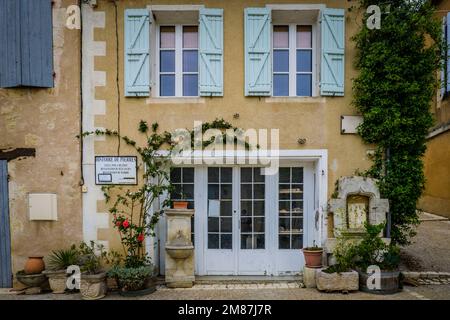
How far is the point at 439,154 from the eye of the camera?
41.7 feet

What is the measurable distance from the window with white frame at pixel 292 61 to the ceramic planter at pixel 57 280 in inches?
188

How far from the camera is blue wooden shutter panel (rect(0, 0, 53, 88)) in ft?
20.2

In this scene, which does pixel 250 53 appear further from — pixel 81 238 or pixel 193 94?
pixel 81 238

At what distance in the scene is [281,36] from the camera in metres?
6.60

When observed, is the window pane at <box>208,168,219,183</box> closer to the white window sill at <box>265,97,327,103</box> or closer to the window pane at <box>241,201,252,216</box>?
the window pane at <box>241,201,252,216</box>

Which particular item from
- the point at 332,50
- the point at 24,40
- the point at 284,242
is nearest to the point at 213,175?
the point at 284,242

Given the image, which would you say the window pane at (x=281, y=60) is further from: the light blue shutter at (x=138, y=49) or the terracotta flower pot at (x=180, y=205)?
the terracotta flower pot at (x=180, y=205)

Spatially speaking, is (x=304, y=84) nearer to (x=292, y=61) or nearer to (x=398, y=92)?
(x=292, y=61)

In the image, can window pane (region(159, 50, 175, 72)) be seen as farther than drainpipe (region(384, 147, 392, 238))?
Yes

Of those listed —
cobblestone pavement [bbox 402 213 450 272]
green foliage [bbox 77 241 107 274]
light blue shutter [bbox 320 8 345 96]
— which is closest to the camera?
green foliage [bbox 77 241 107 274]

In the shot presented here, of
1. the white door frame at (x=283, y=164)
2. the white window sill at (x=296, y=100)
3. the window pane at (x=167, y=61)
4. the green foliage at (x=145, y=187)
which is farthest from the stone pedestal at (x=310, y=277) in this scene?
the window pane at (x=167, y=61)

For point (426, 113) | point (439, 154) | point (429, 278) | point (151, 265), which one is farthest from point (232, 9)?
point (439, 154)

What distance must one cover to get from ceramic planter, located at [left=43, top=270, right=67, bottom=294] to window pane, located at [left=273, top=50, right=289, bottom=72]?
5.10 metres

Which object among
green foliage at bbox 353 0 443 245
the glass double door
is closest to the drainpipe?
green foliage at bbox 353 0 443 245
